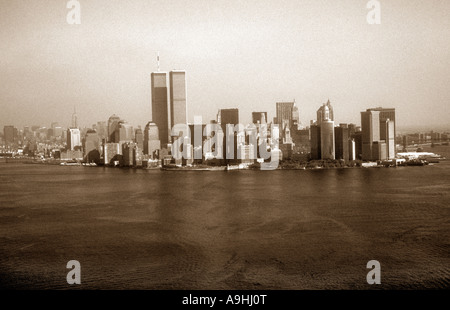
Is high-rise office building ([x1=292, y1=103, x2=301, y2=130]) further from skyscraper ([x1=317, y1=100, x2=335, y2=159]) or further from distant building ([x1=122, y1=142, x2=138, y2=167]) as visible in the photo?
distant building ([x1=122, y1=142, x2=138, y2=167])

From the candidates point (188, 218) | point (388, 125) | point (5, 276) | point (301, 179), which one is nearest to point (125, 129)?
point (388, 125)

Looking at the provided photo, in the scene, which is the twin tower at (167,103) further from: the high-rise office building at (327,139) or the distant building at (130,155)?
the high-rise office building at (327,139)

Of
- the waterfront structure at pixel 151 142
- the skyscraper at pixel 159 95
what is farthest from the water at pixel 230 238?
the skyscraper at pixel 159 95

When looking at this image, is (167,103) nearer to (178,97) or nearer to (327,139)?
(178,97)

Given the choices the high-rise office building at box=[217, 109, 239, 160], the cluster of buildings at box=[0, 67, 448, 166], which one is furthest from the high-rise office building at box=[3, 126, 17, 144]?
the high-rise office building at box=[217, 109, 239, 160]

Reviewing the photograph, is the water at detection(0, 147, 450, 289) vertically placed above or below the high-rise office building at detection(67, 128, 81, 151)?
Answer: below
